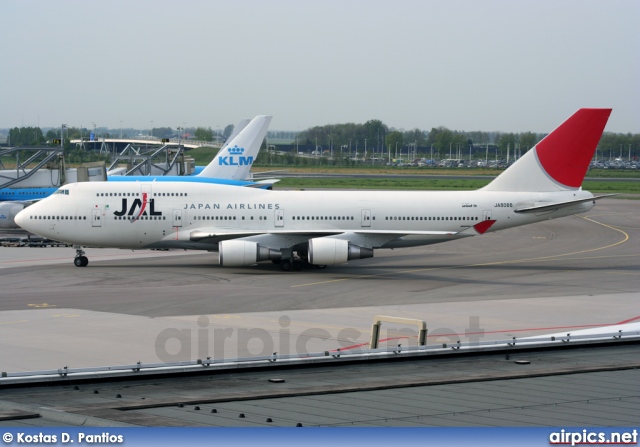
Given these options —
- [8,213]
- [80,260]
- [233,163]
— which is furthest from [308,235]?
[233,163]

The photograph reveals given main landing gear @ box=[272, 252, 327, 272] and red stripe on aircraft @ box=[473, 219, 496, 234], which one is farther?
main landing gear @ box=[272, 252, 327, 272]

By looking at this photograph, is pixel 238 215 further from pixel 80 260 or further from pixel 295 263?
pixel 80 260

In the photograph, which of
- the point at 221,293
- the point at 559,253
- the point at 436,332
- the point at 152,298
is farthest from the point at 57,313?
the point at 559,253

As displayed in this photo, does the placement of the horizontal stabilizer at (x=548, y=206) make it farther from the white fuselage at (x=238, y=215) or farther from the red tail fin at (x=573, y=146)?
the red tail fin at (x=573, y=146)

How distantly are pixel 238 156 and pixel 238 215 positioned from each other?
2898 centimetres

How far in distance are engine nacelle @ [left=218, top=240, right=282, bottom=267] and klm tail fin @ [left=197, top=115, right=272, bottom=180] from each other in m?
31.2

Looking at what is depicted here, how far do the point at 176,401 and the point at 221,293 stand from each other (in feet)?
78.9

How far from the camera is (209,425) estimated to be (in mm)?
13797

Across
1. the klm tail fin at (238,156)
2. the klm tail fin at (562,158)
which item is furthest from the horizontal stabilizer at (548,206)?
the klm tail fin at (238,156)

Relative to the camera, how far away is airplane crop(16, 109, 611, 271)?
47.1 m

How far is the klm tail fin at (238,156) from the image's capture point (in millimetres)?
76688

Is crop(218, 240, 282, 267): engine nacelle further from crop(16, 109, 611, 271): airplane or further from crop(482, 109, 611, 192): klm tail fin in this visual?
crop(482, 109, 611, 192): klm tail fin

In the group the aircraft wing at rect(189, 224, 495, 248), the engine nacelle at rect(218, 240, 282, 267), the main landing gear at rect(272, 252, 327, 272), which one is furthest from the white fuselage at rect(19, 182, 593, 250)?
the engine nacelle at rect(218, 240, 282, 267)

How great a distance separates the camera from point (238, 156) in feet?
252
